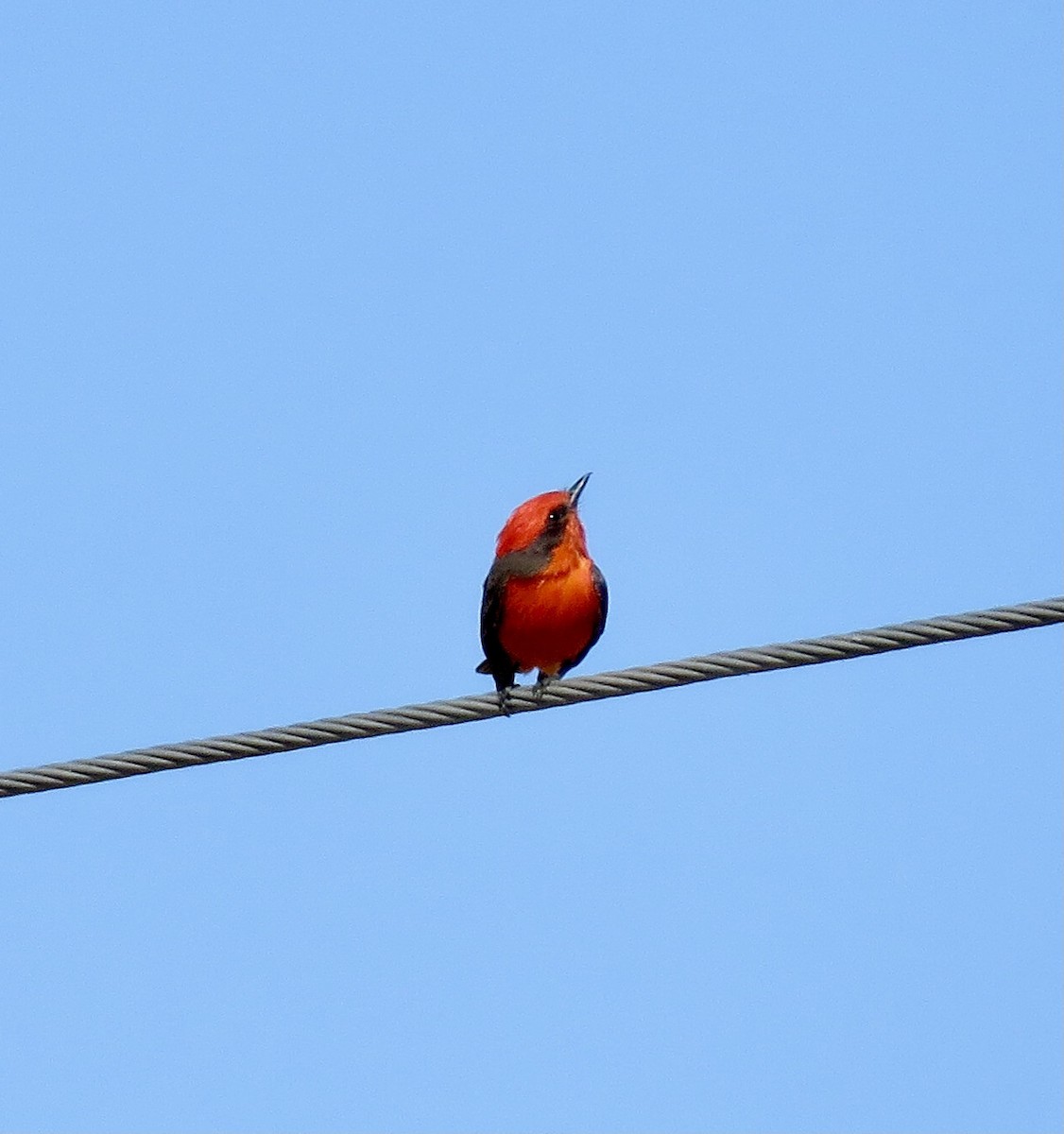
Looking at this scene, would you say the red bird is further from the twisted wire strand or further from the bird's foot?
the twisted wire strand

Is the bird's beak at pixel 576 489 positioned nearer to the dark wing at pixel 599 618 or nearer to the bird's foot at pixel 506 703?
the dark wing at pixel 599 618

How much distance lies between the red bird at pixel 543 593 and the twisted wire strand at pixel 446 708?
256 centimetres

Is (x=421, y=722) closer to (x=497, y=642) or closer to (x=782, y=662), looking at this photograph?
(x=782, y=662)

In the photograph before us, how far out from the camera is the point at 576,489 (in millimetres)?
9039

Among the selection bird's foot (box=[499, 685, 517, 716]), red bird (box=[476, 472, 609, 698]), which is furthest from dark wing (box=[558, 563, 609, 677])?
bird's foot (box=[499, 685, 517, 716])

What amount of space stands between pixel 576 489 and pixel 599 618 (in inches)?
21.9

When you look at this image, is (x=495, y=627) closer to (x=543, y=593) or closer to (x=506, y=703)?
(x=543, y=593)

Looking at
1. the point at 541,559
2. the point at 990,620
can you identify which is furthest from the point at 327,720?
the point at 541,559

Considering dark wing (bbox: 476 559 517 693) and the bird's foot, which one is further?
dark wing (bbox: 476 559 517 693)

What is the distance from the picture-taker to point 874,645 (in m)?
5.97

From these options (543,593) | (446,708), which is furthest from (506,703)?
(543,593)

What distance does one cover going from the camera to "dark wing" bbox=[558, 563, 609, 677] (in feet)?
29.4

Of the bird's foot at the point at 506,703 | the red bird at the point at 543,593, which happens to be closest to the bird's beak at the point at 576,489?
the red bird at the point at 543,593

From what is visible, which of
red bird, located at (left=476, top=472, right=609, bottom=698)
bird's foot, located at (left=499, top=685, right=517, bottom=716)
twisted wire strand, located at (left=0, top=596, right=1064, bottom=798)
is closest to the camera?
twisted wire strand, located at (left=0, top=596, right=1064, bottom=798)
